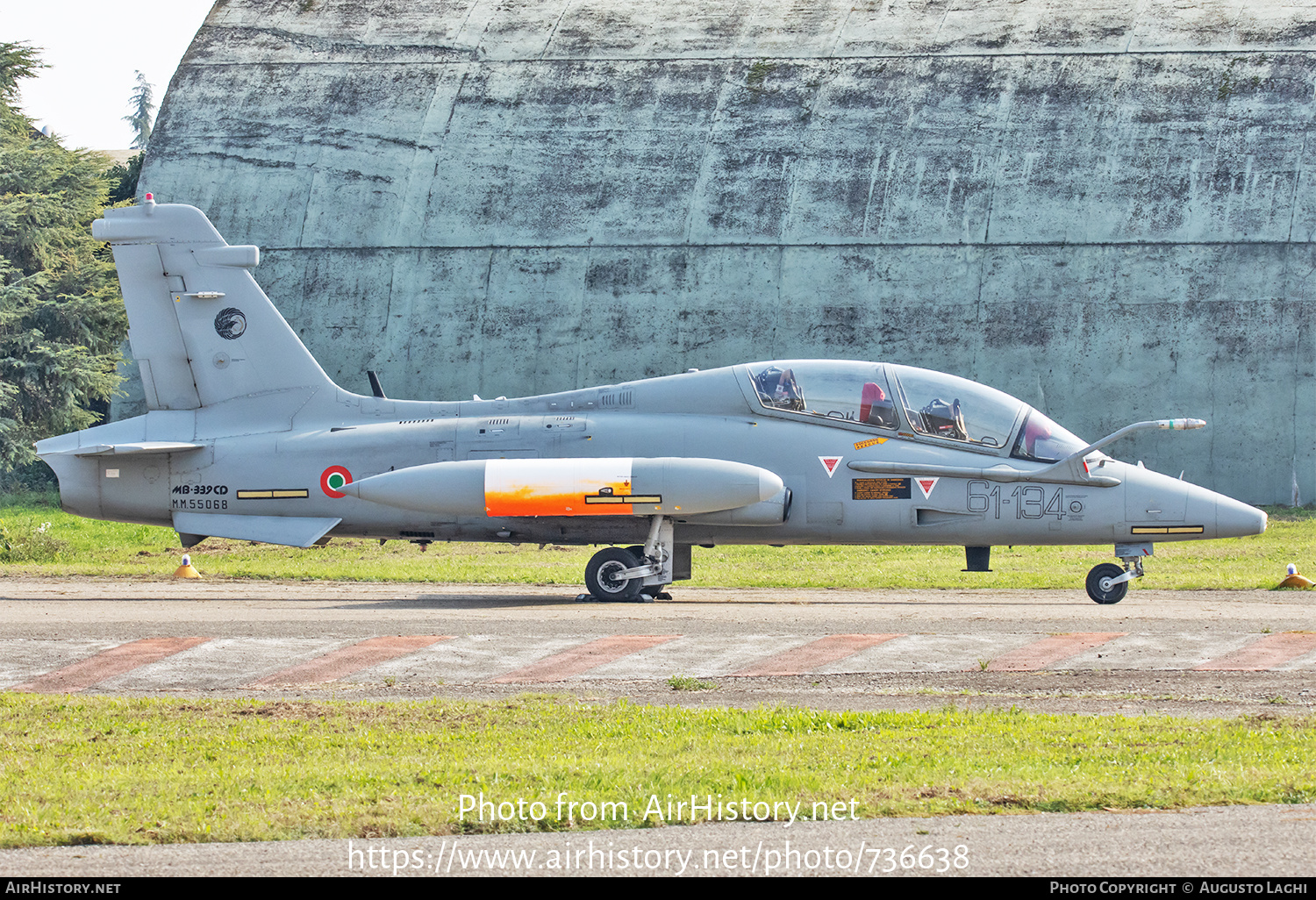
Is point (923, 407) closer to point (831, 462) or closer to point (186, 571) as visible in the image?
point (831, 462)

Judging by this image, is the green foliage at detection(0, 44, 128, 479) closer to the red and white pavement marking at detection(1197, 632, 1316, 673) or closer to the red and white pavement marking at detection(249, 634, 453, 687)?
the red and white pavement marking at detection(249, 634, 453, 687)

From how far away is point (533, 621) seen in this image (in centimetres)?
1502

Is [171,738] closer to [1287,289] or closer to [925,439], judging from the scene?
[925,439]

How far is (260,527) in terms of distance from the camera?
18.4m

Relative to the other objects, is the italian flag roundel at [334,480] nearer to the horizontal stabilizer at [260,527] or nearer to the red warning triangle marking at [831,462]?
the horizontal stabilizer at [260,527]

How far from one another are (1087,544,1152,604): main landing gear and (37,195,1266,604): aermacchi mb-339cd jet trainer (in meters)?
0.02

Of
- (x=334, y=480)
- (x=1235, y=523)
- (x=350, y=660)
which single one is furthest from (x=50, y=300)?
(x=1235, y=523)

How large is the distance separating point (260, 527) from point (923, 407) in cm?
858

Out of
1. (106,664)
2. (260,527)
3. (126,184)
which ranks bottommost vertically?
(106,664)

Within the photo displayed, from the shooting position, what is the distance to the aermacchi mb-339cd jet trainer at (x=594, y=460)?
17172 mm

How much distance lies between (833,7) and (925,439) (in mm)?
21145

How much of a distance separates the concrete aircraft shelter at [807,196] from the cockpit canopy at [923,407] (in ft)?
45.3

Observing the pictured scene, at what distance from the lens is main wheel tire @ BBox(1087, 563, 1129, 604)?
17.3m

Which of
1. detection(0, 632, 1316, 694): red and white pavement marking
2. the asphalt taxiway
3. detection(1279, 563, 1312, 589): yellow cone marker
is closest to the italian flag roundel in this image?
the asphalt taxiway
